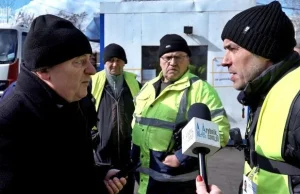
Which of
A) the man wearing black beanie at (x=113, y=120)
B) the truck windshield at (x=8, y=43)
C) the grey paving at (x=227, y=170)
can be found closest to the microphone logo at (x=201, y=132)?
the man wearing black beanie at (x=113, y=120)

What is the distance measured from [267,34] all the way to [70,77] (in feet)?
3.19

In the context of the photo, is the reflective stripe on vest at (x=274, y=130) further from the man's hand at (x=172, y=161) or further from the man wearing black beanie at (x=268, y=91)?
the man's hand at (x=172, y=161)

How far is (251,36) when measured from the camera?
1.98m

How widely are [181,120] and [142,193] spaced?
67cm

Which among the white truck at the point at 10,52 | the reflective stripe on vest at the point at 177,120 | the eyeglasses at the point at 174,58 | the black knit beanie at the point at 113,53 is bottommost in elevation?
the white truck at the point at 10,52

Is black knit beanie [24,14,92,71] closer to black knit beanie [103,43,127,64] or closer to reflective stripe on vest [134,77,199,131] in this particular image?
reflective stripe on vest [134,77,199,131]

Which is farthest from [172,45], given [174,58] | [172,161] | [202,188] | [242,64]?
[202,188]

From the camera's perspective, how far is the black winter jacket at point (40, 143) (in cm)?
161

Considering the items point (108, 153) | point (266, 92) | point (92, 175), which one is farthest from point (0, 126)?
point (108, 153)

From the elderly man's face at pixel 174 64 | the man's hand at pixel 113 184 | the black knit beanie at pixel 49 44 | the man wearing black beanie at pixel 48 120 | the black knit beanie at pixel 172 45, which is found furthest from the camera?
the black knit beanie at pixel 172 45

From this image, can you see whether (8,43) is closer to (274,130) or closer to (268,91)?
(268,91)

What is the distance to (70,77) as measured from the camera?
187 cm

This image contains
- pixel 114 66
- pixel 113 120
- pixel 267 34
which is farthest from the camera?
pixel 114 66

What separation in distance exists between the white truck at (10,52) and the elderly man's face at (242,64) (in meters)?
8.00
